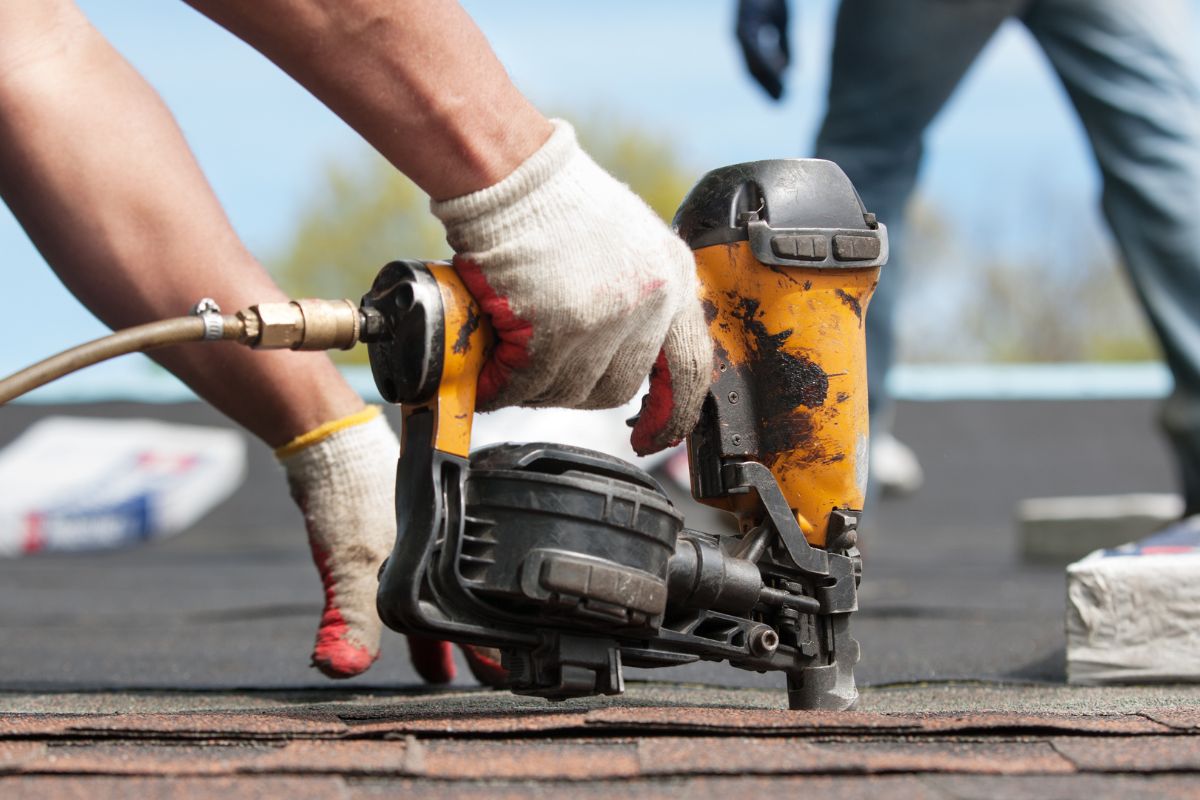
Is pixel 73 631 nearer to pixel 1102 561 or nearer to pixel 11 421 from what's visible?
pixel 1102 561

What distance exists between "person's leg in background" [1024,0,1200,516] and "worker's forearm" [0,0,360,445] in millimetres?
1806

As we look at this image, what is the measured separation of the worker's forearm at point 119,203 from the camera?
1622mm

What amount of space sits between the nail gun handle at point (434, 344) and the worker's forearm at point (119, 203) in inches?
18.3

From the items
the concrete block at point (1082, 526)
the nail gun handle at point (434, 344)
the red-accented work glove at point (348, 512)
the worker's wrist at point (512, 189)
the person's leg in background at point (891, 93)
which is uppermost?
the person's leg in background at point (891, 93)

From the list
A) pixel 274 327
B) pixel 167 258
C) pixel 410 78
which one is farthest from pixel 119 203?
pixel 410 78

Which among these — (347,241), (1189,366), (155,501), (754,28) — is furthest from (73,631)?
(347,241)

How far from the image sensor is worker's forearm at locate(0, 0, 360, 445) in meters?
1.62

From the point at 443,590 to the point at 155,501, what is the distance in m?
5.71

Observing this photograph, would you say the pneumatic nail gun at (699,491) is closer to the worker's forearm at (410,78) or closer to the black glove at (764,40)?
the worker's forearm at (410,78)

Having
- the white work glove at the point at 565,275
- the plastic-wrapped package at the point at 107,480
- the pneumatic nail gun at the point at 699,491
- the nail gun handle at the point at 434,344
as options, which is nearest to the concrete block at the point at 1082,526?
the pneumatic nail gun at the point at 699,491

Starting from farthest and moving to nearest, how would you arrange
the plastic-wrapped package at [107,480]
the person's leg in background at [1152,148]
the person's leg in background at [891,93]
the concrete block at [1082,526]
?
the plastic-wrapped package at [107,480] → the concrete block at [1082,526] → the person's leg in background at [891,93] → the person's leg in background at [1152,148]

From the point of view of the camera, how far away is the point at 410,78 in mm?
1220

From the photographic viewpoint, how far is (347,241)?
3022 centimetres

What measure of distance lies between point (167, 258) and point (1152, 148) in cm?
204
